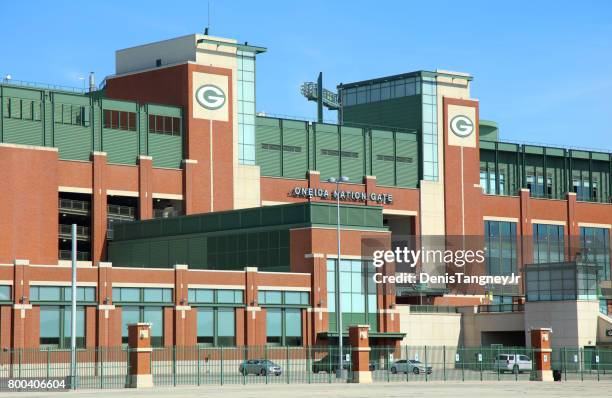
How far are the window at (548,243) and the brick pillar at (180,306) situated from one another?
185 feet

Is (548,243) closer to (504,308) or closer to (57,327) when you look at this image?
(504,308)

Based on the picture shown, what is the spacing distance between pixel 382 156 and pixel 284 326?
35.2 meters

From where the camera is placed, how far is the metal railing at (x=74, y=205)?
112406 mm

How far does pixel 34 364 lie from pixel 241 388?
18464 mm

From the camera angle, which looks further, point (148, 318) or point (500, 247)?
point (500, 247)

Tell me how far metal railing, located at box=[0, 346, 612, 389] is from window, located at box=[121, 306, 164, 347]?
3628 mm

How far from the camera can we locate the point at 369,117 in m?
144

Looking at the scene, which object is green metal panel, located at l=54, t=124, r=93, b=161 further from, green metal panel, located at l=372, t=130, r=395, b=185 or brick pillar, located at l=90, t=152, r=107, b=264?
green metal panel, located at l=372, t=130, r=395, b=185

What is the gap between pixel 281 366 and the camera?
93250 millimetres

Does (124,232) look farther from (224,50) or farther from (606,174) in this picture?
(606,174)

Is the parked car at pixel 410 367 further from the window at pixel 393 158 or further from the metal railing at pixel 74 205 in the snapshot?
the window at pixel 393 158

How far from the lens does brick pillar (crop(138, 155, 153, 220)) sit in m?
116

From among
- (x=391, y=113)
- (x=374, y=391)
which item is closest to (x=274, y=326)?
(x=374, y=391)

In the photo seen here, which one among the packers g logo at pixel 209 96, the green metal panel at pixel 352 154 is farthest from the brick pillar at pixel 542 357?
the green metal panel at pixel 352 154
